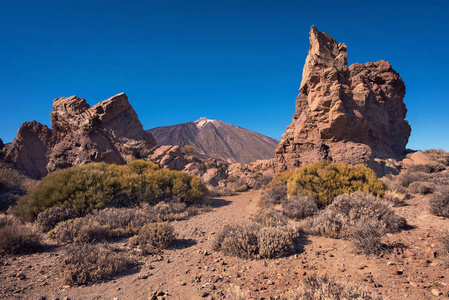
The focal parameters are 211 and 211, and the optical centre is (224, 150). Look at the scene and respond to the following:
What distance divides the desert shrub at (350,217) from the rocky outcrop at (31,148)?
22315 millimetres

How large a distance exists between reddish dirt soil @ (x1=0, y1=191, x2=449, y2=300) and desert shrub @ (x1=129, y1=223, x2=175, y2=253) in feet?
0.89

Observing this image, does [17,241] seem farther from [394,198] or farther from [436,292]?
[394,198]

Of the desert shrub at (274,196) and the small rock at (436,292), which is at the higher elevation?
the desert shrub at (274,196)

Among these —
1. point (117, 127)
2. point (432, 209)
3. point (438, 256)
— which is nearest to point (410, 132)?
point (432, 209)

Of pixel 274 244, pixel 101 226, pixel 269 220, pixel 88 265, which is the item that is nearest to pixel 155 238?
pixel 88 265

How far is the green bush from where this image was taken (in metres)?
6.14

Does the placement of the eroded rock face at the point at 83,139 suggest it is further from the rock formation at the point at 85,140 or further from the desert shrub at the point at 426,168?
the desert shrub at the point at 426,168

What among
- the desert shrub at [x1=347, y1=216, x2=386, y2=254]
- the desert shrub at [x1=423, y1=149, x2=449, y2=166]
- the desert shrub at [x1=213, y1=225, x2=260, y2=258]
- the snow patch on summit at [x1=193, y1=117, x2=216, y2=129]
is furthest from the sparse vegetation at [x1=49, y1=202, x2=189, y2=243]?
the snow patch on summit at [x1=193, y1=117, x2=216, y2=129]

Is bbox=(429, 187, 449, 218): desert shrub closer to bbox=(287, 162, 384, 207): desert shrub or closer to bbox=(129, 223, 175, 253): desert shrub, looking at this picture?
bbox=(287, 162, 384, 207): desert shrub

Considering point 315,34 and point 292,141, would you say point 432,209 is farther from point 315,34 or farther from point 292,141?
point 315,34

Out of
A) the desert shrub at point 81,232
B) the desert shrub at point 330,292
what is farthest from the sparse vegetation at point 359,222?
the desert shrub at point 81,232

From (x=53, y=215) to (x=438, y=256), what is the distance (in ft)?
25.8

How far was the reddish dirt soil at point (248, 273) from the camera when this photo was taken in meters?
2.56

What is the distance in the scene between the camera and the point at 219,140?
101 m
